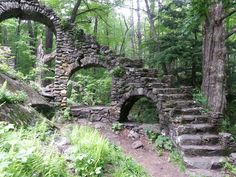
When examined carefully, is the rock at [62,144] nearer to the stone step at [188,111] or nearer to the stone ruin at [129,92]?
the stone ruin at [129,92]

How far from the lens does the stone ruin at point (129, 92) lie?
7.18m

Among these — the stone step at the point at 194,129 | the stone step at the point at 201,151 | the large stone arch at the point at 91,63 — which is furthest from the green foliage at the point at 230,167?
Answer: the large stone arch at the point at 91,63

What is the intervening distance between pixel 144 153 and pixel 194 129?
1573mm

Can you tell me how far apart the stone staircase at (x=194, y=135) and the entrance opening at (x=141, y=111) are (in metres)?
1.78

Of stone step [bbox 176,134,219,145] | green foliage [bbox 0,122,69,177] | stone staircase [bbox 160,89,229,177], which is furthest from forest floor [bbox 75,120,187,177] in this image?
green foliage [bbox 0,122,69,177]

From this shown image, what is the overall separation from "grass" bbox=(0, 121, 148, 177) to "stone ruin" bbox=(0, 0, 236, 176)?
3.13 metres

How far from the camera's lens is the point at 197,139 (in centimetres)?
718

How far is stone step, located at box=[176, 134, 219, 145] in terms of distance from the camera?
714 cm

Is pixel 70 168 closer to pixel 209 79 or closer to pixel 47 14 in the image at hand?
pixel 209 79

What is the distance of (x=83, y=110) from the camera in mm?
10227

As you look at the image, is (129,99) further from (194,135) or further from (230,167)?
(230,167)

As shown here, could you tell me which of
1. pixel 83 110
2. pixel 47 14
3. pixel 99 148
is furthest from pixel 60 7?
pixel 99 148

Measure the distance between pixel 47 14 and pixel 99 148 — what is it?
A: 26.3 ft

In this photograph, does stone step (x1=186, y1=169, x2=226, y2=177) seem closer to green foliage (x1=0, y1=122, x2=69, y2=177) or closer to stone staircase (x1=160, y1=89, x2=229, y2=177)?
stone staircase (x1=160, y1=89, x2=229, y2=177)
